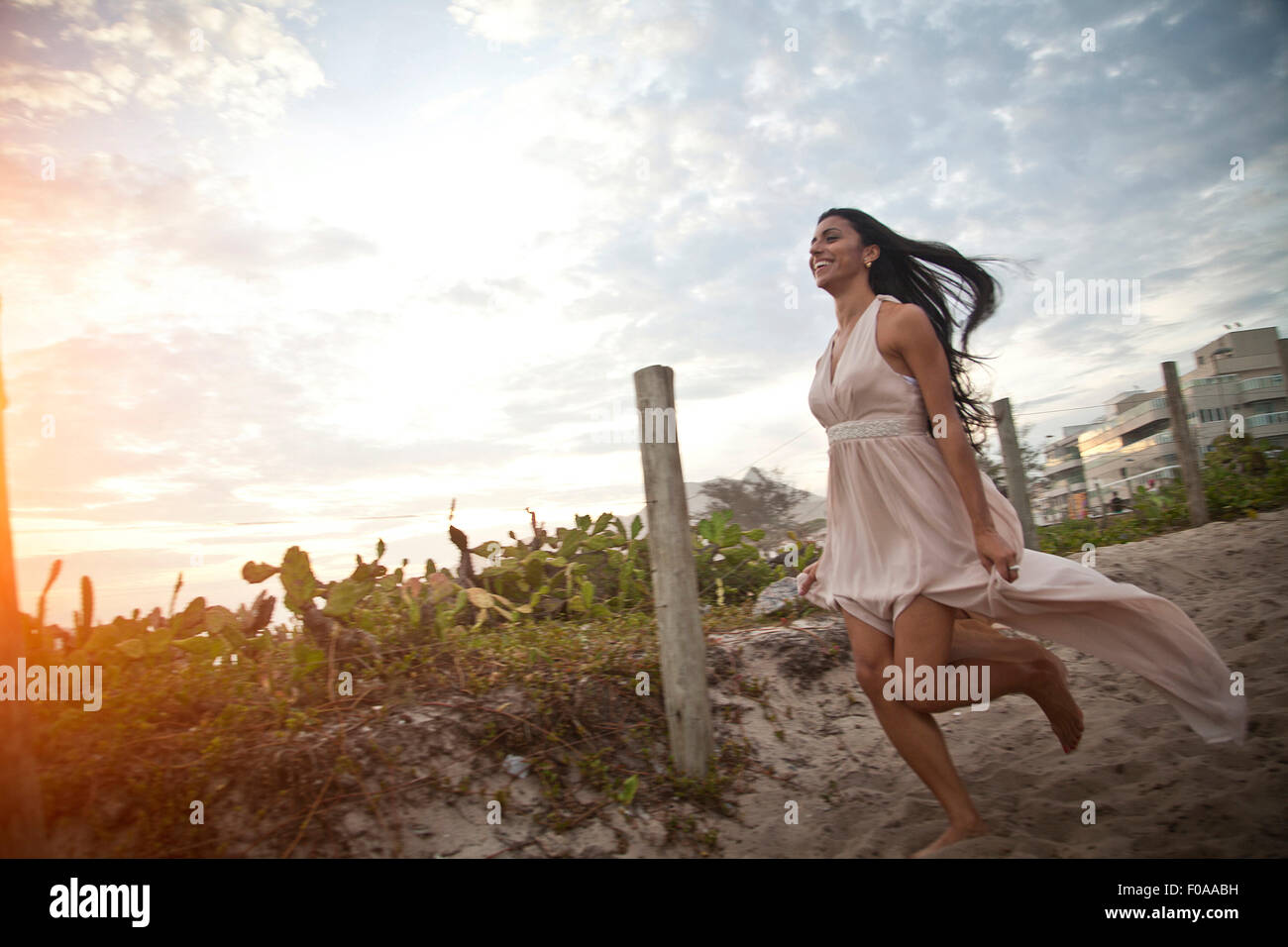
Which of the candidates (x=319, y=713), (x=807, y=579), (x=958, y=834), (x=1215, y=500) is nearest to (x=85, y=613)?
(x=319, y=713)

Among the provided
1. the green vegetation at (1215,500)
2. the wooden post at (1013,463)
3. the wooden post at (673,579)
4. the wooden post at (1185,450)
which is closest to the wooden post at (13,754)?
the wooden post at (673,579)

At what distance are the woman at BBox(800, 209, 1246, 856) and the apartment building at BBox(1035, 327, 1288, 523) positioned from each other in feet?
21.0

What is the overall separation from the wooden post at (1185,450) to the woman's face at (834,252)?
21.2 ft

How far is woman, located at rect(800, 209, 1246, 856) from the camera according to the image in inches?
95.0

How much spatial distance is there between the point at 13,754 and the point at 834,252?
2985 mm

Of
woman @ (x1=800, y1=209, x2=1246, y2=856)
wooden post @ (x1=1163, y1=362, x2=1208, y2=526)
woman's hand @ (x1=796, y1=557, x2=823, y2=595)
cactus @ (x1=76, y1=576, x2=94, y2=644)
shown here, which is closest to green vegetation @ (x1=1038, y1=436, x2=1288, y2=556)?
wooden post @ (x1=1163, y1=362, x2=1208, y2=526)

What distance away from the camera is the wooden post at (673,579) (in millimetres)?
3174

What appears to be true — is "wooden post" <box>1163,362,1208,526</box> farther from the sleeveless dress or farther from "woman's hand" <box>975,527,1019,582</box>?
"woman's hand" <box>975,527,1019,582</box>

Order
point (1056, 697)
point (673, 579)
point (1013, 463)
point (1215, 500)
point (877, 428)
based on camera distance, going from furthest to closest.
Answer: point (1215, 500)
point (1013, 463)
point (673, 579)
point (1056, 697)
point (877, 428)

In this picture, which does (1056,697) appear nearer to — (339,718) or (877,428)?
(877,428)

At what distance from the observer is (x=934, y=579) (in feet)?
7.93

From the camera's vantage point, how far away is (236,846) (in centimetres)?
Result: 257

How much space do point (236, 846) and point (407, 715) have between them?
766mm
